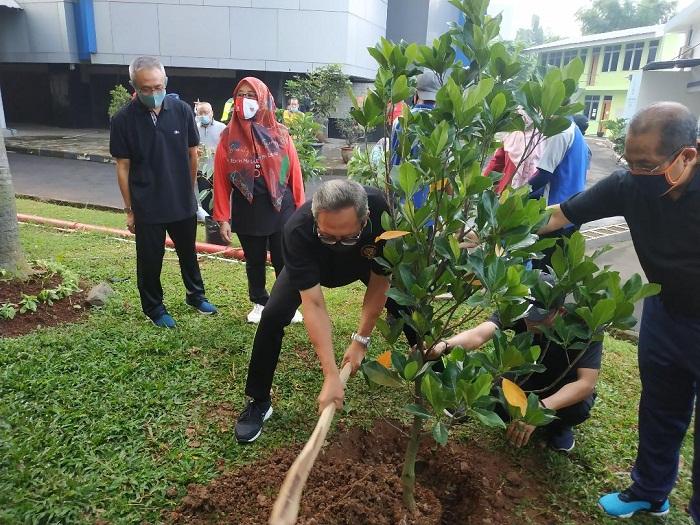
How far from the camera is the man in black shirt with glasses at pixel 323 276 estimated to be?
202 centimetres

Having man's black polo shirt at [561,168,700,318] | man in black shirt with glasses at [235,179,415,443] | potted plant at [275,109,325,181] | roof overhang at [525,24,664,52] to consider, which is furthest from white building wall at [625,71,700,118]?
man in black shirt with glasses at [235,179,415,443]

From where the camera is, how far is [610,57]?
29906 millimetres

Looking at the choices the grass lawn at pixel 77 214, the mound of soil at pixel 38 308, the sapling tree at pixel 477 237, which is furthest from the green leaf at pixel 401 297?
the grass lawn at pixel 77 214

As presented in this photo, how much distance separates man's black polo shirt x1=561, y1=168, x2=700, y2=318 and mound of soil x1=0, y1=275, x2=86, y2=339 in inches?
138

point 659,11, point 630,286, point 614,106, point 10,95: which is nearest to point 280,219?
point 630,286

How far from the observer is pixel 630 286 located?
67.1 inches

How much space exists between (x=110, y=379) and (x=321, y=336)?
1.52 metres

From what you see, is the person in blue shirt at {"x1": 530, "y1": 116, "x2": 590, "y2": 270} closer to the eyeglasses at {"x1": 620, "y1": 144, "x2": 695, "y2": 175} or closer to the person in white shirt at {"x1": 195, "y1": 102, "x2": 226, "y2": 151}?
the eyeglasses at {"x1": 620, "y1": 144, "x2": 695, "y2": 175}

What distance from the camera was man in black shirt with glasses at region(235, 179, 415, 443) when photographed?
202 cm

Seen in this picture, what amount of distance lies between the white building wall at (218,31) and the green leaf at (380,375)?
15.9m

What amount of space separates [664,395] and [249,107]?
2.87 metres

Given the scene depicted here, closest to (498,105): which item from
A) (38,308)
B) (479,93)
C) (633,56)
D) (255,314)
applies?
(479,93)

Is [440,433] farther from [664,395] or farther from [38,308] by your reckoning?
[38,308]

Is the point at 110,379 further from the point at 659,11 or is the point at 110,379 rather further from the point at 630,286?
the point at 659,11
